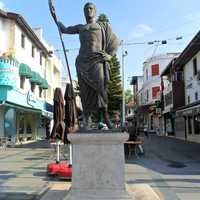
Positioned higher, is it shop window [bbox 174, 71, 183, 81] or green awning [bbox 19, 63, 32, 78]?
shop window [bbox 174, 71, 183, 81]

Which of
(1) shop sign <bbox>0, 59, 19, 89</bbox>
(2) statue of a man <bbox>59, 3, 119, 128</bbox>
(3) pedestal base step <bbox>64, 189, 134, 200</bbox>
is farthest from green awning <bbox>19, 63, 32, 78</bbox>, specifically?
(3) pedestal base step <bbox>64, 189, 134, 200</bbox>

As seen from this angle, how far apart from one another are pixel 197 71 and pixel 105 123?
23.6 metres

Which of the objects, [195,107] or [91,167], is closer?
[91,167]

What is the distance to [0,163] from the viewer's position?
1504 cm

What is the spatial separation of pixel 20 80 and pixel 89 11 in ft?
69.3

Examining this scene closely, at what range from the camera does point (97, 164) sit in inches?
253

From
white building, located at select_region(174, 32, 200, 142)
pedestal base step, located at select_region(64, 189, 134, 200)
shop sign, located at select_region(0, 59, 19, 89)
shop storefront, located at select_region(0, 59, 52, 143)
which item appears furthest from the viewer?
white building, located at select_region(174, 32, 200, 142)

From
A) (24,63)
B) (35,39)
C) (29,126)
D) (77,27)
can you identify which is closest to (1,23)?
(24,63)

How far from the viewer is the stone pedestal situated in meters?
6.38

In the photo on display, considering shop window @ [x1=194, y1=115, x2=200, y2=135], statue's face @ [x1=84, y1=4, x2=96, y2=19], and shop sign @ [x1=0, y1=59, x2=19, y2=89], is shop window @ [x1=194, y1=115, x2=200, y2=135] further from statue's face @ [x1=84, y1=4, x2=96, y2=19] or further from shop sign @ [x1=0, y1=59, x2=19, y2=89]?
statue's face @ [x1=84, y1=4, x2=96, y2=19]

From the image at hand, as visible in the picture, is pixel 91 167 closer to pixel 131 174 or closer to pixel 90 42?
pixel 90 42

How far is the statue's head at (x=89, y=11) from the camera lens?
739 cm

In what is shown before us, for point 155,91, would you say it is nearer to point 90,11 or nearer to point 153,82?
point 153,82

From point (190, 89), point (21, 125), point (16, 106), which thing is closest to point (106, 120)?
point (16, 106)
